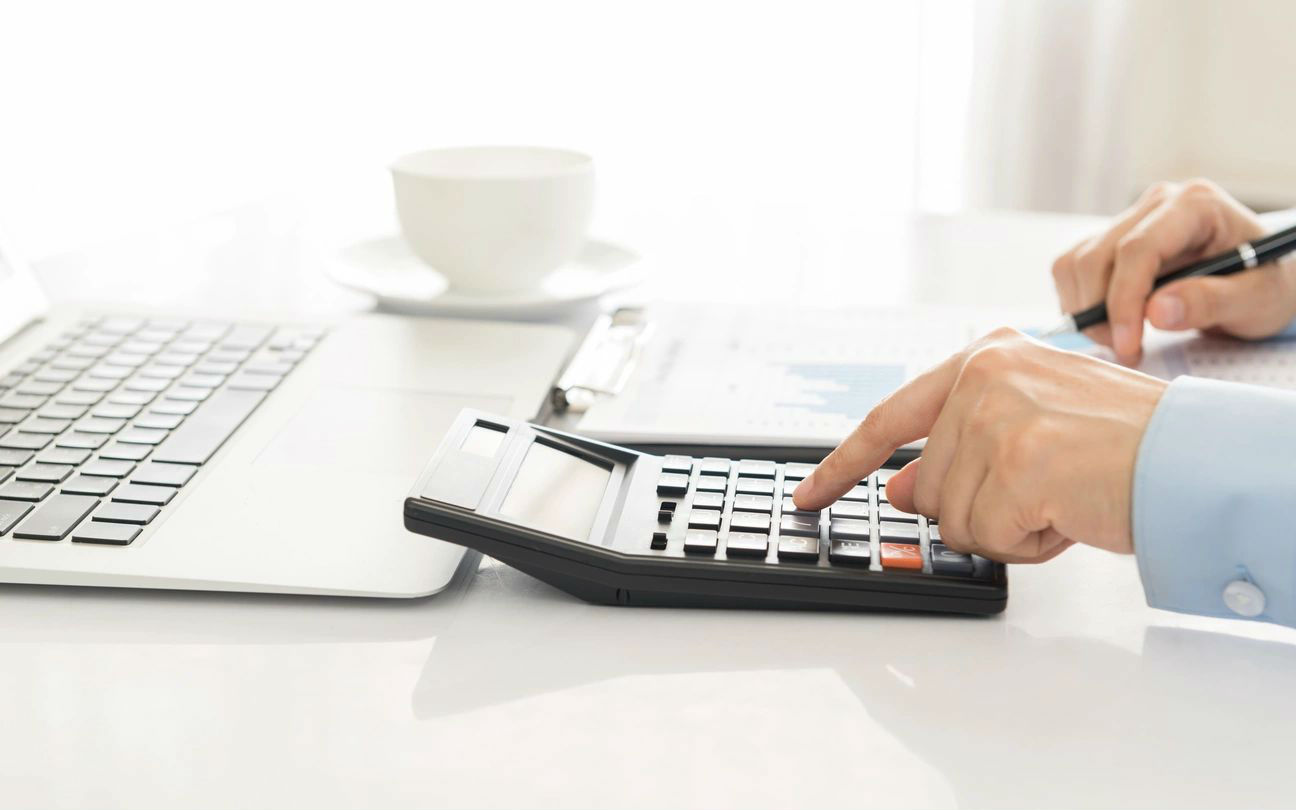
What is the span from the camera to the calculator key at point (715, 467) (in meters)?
0.64

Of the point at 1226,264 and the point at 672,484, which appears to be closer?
the point at 672,484

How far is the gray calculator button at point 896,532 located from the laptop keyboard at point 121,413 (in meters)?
0.36

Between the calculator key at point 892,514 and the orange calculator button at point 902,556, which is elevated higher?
the orange calculator button at point 902,556

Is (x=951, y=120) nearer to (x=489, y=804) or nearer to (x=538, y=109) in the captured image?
(x=538, y=109)

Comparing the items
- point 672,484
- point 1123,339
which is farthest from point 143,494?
point 1123,339

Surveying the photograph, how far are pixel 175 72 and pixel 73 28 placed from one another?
0.25 m

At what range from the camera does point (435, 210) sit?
920 mm

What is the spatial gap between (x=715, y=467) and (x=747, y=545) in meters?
0.08

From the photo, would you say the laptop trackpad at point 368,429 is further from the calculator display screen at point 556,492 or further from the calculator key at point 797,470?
the calculator key at point 797,470

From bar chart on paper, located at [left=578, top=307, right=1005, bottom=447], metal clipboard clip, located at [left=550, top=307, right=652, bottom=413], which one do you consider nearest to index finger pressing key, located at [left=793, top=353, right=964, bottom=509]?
bar chart on paper, located at [left=578, top=307, right=1005, bottom=447]

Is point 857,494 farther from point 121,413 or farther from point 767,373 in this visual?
point 121,413

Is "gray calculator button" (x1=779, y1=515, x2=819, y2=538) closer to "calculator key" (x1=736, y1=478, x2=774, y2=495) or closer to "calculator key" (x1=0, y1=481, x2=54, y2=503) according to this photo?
"calculator key" (x1=736, y1=478, x2=774, y2=495)

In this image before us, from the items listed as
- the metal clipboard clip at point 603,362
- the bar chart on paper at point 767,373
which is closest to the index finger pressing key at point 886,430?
the bar chart on paper at point 767,373

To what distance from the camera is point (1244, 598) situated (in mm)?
540
